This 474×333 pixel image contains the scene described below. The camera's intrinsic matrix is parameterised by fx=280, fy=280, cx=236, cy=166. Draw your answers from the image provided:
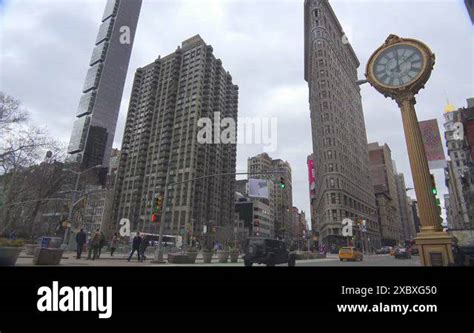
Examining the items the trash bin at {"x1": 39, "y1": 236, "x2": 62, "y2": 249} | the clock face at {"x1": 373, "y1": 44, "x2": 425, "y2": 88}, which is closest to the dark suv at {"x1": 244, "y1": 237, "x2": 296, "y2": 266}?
the clock face at {"x1": 373, "y1": 44, "x2": 425, "y2": 88}

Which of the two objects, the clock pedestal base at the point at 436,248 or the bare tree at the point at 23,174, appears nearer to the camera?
the clock pedestal base at the point at 436,248

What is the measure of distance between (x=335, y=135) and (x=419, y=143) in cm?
5836

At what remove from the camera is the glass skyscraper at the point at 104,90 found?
134875mm

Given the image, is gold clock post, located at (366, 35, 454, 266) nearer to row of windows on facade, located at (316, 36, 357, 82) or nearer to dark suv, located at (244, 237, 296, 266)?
dark suv, located at (244, 237, 296, 266)

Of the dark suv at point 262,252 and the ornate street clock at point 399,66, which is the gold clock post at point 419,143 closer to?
the ornate street clock at point 399,66

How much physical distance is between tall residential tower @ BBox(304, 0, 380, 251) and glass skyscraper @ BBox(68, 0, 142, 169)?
300ft

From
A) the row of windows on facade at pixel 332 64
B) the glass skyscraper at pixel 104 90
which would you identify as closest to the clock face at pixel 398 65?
the row of windows on facade at pixel 332 64

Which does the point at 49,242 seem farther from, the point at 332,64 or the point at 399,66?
the point at 332,64

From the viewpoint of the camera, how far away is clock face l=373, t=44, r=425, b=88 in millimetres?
15406

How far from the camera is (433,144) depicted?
15.8 metres
